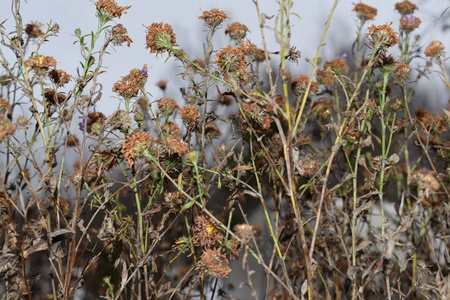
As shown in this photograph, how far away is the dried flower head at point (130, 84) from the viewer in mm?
931

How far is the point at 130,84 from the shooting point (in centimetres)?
94

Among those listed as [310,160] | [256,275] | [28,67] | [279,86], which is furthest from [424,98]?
[28,67]

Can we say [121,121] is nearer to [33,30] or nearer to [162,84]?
[33,30]

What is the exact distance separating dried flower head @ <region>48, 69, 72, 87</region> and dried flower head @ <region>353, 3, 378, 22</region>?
90 centimetres

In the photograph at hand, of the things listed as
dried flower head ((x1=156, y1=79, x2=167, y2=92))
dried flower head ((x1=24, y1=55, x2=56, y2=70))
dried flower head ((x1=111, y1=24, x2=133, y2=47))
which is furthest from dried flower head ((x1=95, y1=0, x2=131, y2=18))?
dried flower head ((x1=156, y1=79, x2=167, y2=92))

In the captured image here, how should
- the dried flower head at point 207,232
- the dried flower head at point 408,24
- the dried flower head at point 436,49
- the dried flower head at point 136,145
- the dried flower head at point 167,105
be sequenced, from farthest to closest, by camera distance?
the dried flower head at point 408,24 < the dried flower head at point 436,49 < the dried flower head at point 167,105 < the dried flower head at point 207,232 < the dried flower head at point 136,145

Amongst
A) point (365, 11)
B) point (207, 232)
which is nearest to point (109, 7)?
point (207, 232)

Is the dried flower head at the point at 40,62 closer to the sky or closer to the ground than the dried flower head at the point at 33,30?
closer to the ground

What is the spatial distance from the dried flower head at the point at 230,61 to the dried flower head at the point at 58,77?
0.28 meters

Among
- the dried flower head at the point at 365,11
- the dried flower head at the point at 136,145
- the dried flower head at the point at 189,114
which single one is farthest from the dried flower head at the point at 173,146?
the dried flower head at the point at 365,11

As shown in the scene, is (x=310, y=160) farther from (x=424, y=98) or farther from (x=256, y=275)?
(x=424, y=98)

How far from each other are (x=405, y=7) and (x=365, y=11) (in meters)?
0.13

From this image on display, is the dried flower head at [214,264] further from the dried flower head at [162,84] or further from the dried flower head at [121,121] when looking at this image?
the dried flower head at [162,84]

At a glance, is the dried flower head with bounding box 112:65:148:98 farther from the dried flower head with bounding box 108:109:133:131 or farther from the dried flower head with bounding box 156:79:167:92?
the dried flower head with bounding box 156:79:167:92
